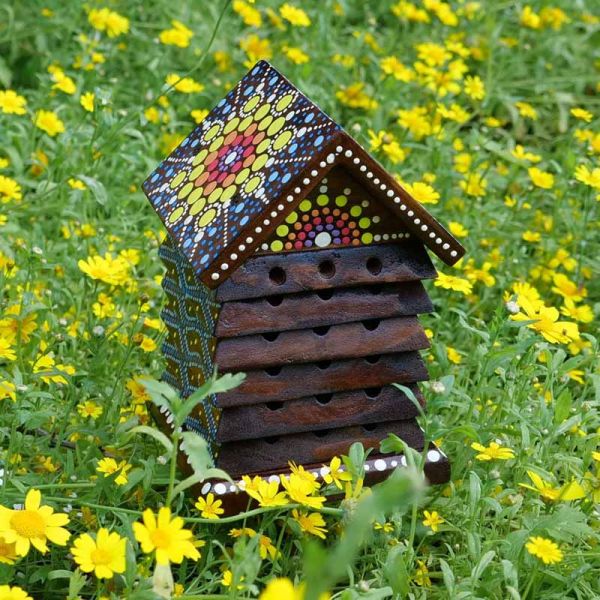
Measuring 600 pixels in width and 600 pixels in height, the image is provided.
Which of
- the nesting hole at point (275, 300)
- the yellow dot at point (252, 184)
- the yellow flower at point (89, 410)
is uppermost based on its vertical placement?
the yellow dot at point (252, 184)

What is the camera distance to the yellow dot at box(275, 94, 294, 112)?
8.47 feet

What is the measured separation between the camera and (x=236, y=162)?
2594 mm

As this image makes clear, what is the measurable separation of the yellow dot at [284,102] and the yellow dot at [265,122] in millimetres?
26

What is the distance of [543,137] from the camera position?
5215mm

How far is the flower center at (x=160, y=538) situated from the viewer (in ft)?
6.65

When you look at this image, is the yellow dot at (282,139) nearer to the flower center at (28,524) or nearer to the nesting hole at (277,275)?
the nesting hole at (277,275)

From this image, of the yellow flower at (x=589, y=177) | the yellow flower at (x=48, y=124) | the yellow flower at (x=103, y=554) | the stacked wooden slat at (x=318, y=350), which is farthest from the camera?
the yellow flower at (x=48, y=124)

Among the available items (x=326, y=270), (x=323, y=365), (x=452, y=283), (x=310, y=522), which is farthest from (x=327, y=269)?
(x=452, y=283)

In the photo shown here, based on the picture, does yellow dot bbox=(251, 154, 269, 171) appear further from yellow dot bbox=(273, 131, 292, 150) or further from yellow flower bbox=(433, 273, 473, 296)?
yellow flower bbox=(433, 273, 473, 296)

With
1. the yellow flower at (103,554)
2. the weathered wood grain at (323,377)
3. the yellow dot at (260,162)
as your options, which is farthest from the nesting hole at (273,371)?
the yellow flower at (103,554)

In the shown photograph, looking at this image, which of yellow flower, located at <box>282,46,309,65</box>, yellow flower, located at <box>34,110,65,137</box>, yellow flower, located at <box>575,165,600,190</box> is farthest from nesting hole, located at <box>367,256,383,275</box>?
yellow flower, located at <box>282,46,309,65</box>

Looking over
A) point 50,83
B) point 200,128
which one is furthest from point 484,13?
point 200,128

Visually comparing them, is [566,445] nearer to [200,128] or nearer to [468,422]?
[468,422]

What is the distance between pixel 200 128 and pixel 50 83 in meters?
1.72
